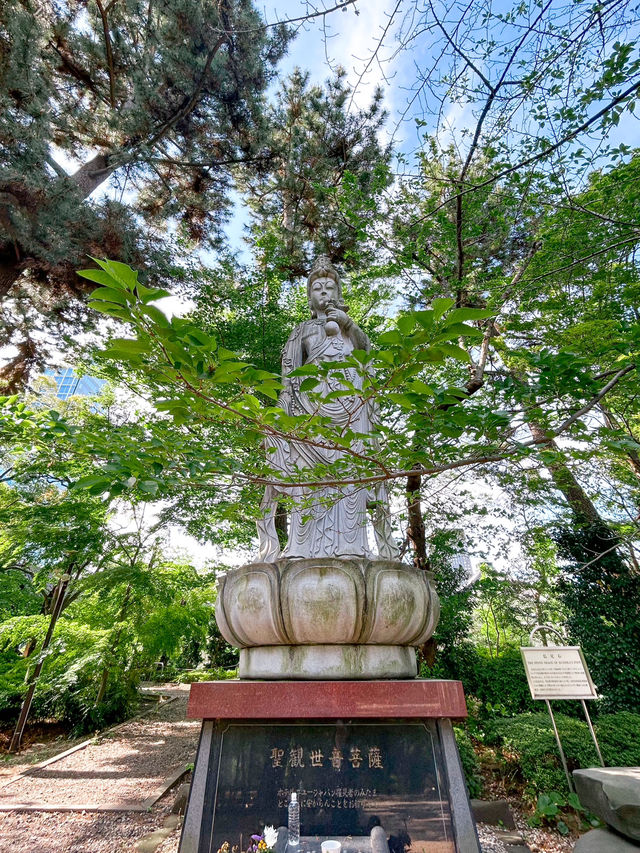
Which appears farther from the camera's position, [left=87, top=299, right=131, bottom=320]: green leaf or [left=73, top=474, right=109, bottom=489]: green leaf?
[left=73, top=474, right=109, bottom=489]: green leaf

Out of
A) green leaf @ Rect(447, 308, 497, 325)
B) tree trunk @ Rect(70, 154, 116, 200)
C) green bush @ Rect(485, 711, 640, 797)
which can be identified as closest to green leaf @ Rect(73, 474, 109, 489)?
green leaf @ Rect(447, 308, 497, 325)

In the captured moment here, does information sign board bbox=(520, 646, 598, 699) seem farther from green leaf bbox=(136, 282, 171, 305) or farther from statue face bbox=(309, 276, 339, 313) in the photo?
green leaf bbox=(136, 282, 171, 305)

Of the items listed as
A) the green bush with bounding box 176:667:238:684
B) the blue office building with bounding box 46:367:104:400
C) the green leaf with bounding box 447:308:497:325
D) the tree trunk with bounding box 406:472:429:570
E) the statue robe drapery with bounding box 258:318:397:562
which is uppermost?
the blue office building with bounding box 46:367:104:400

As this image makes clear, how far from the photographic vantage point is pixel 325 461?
359 cm

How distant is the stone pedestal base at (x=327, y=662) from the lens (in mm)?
2646

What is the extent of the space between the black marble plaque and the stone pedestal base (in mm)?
273

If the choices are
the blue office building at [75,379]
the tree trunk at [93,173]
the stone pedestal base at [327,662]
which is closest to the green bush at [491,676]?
the stone pedestal base at [327,662]

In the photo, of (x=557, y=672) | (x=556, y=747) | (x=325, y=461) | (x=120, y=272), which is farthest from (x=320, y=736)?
(x=556, y=747)

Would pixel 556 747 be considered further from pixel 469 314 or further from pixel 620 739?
pixel 469 314

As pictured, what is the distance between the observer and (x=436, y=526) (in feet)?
27.0

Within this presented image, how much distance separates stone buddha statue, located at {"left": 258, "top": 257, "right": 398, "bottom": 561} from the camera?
11.0ft

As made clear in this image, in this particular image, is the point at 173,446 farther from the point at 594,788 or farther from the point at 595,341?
the point at 595,341

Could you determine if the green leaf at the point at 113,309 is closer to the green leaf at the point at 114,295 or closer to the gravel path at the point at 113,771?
the green leaf at the point at 114,295

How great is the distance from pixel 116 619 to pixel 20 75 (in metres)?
8.07
